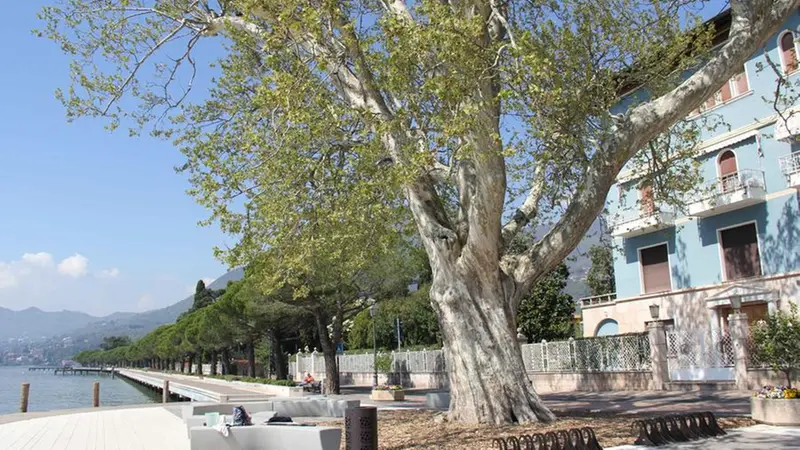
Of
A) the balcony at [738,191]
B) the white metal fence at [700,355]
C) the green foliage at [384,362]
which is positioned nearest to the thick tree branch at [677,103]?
the white metal fence at [700,355]

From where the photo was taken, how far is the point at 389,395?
2280 centimetres

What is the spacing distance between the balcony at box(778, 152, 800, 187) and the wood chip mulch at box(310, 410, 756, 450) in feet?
43.0

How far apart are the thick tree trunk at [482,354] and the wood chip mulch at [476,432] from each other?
0.99 feet

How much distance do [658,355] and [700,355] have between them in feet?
4.54

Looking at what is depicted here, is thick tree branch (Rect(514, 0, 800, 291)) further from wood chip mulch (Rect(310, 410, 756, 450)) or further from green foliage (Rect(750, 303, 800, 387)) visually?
green foliage (Rect(750, 303, 800, 387))

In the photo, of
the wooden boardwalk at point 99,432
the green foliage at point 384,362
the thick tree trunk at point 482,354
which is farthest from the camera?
the green foliage at point 384,362

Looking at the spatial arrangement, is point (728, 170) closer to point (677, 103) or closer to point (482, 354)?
point (677, 103)

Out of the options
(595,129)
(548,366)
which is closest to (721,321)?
(548,366)

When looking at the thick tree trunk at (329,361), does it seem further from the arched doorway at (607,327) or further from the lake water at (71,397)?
the lake water at (71,397)

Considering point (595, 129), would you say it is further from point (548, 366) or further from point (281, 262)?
point (548, 366)

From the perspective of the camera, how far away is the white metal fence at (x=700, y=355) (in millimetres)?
19266

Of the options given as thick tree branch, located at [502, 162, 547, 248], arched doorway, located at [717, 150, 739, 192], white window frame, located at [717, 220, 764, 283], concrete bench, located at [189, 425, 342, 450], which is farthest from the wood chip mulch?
arched doorway, located at [717, 150, 739, 192]

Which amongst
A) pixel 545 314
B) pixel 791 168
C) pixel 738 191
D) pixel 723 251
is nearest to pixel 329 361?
pixel 545 314

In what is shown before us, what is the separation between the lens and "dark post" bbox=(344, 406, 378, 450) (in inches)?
284
